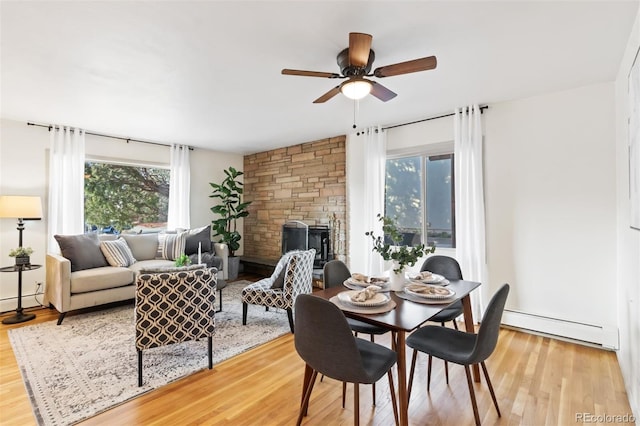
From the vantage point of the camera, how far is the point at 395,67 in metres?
2.03

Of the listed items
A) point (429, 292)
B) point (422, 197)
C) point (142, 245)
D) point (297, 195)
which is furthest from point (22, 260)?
point (422, 197)

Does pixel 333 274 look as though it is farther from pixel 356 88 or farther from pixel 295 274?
pixel 356 88

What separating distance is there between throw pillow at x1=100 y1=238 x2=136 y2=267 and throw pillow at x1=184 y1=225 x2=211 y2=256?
0.80 m

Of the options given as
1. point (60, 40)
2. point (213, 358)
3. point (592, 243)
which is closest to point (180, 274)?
point (213, 358)

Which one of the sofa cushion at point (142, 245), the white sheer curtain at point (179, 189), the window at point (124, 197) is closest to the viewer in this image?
the sofa cushion at point (142, 245)

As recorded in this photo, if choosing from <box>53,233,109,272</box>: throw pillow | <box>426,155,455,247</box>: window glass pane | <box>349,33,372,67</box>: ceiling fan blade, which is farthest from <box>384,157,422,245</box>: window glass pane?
<box>53,233,109,272</box>: throw pillow

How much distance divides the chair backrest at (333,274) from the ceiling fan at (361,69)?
1377mm

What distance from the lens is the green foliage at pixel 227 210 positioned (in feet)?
18.7

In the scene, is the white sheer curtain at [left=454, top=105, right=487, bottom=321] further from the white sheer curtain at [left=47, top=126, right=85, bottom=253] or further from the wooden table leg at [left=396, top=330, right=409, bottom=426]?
the white sheer curtain at [left=47, top=126, right=85, bottom=253]

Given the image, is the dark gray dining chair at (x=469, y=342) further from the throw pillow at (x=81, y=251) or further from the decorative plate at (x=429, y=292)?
the throw pillow at (x=81, y=251)

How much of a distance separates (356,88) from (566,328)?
122 inches

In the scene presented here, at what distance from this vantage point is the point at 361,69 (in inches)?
86.9

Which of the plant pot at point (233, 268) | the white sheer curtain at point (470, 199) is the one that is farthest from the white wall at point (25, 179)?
the white sheer curtain at point (470, 199)

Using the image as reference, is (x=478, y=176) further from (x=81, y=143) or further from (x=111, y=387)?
(x=81, y=143)
